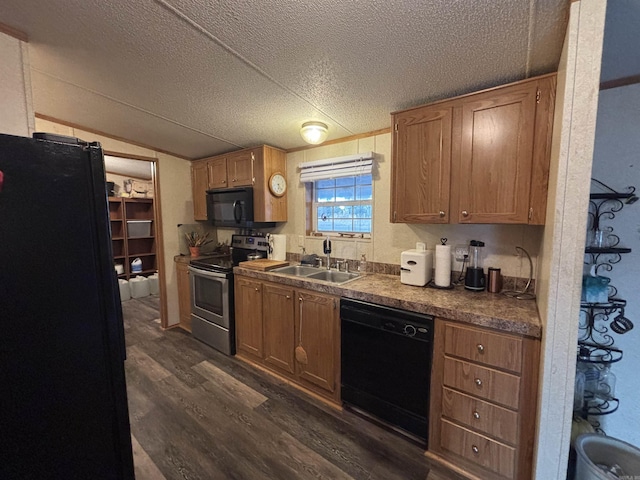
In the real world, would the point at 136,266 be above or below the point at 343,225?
below

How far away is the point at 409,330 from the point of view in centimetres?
161

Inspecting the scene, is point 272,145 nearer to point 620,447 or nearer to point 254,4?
point 254,4

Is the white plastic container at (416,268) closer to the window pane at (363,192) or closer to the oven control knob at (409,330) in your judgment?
the oven control knob at (409,330)

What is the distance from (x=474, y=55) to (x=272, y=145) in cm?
203

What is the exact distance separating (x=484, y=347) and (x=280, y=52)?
1.87 metres

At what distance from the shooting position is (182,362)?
267 centimetres

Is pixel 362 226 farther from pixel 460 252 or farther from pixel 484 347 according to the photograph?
pixel 484 347

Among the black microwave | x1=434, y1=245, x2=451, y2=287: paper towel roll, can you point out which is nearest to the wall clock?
the black microwave

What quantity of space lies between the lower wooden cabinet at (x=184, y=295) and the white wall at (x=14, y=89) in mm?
2176

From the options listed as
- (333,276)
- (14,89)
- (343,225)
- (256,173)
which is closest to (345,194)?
(343,225)

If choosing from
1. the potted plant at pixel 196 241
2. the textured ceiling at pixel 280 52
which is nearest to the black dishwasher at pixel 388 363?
the textured ceiling at pixel 280 52

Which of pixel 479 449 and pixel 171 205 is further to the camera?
pixel 171 205

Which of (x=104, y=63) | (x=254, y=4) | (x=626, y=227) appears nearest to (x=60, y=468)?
(x=254, y=4)

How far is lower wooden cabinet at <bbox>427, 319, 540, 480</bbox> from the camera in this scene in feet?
4.33
